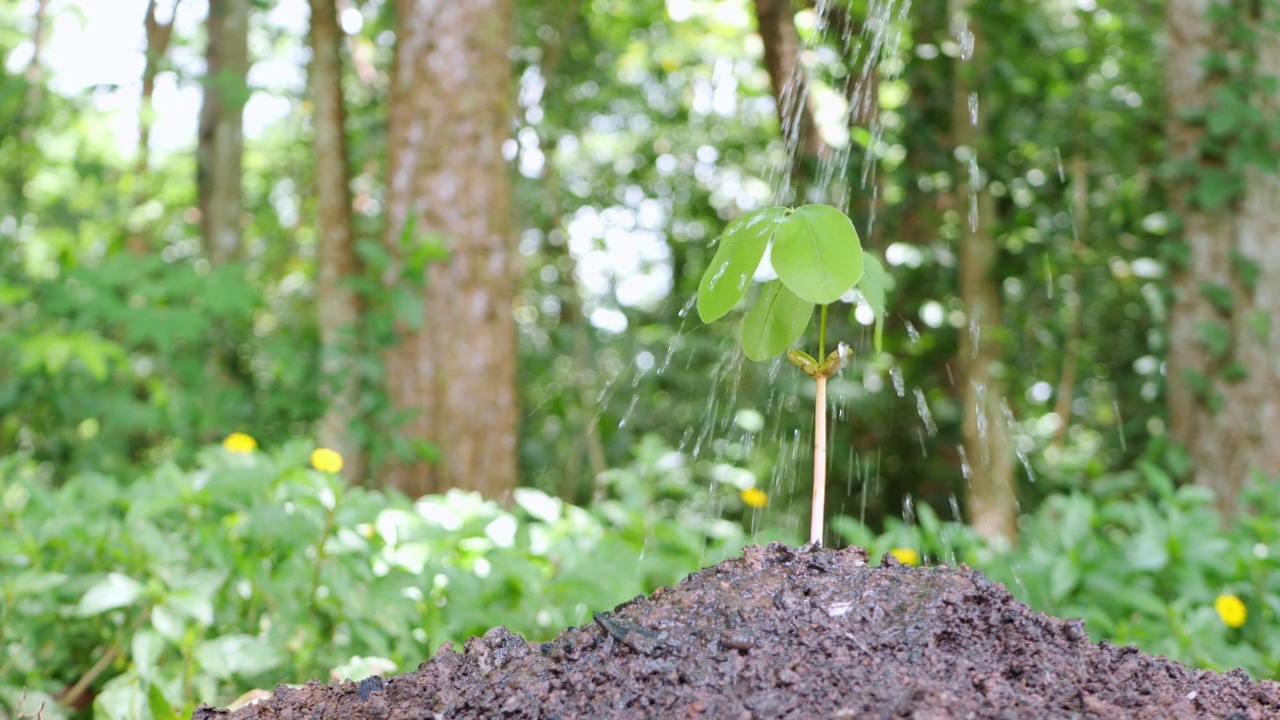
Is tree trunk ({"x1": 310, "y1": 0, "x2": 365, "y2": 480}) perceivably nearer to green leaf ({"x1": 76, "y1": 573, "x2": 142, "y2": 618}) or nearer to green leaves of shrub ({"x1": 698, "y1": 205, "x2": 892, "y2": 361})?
green leaf ({"x1": 76, "y1": 573, "x2": 142, "y2": 618})

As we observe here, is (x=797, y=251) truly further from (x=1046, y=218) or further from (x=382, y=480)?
(x=1046, y=218)

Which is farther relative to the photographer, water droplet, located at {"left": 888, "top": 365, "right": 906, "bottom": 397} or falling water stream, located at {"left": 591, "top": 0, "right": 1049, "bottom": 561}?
water droplet, located at {"left": 888, "top": 365, "right": 906, "bottom": 397}

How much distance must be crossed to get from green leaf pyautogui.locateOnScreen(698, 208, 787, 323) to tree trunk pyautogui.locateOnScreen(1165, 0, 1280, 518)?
3350 millimetres

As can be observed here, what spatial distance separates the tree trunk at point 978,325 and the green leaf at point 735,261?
151 inches

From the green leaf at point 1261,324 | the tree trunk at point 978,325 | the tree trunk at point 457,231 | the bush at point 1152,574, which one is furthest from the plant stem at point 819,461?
the tree trunk at point 978,325

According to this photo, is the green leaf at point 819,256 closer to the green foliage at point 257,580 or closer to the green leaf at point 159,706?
the green leaf at point 159,706

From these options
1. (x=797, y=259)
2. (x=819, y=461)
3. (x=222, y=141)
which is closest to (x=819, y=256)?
(x=797, y=259)

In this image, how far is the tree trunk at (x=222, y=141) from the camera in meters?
6.42

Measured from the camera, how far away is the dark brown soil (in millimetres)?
1003

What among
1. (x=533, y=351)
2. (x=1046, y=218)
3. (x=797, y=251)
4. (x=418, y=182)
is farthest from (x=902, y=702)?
(x=533, y=351)

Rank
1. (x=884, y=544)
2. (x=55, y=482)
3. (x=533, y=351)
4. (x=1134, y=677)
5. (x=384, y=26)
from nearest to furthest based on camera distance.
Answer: (x=1134, y=677)
(x=884, y=544)
(x=55, y=482)
(x=384, y=26)
(x=533, y=351)

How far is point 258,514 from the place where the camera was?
191 centimetres

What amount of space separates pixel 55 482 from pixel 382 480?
1.41m

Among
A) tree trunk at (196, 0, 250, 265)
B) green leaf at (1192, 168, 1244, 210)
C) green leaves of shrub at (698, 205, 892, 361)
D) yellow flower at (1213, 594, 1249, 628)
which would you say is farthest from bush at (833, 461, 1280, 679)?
tree trunk at (196, 0, 250, 265)
